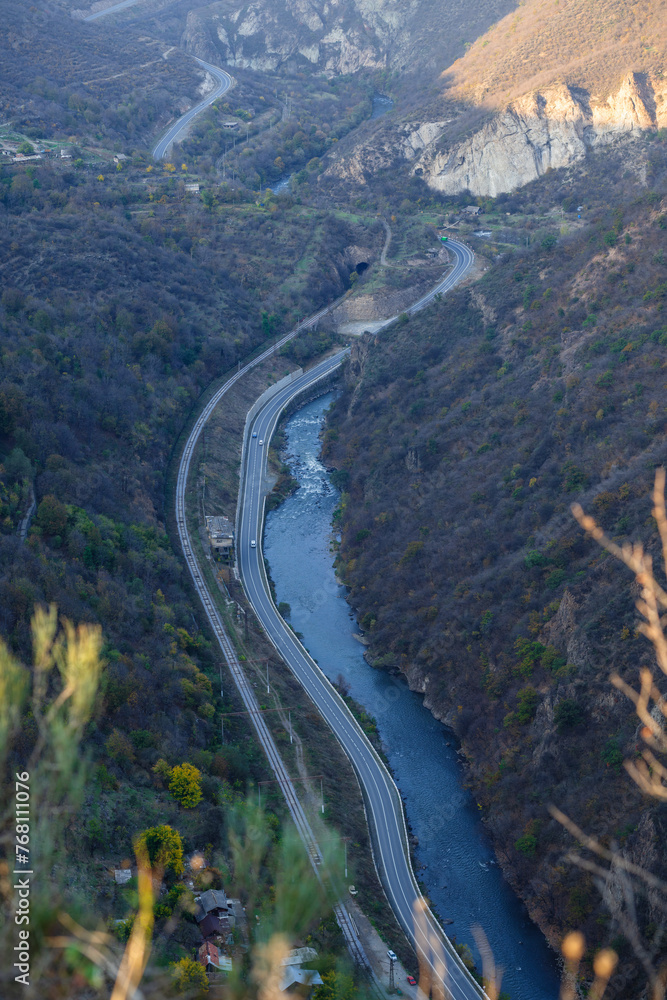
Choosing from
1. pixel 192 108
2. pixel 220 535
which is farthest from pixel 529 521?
pixel 192 108

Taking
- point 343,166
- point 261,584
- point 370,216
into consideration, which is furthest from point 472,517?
point 343,166

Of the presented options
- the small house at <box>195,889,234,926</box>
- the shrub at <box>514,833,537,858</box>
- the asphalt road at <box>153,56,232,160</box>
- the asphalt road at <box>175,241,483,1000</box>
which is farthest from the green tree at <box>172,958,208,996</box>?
the asphalt road at <box>153,56,232,160</box>

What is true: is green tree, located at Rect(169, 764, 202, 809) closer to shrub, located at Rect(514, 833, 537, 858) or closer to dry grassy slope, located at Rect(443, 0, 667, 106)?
shrub, located at Rect(514, 833, 537, 858)

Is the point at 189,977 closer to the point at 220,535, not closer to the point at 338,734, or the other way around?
the point at 338,734

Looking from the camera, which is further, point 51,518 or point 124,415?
point 124,415

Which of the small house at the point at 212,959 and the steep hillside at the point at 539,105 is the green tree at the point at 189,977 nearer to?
the small house at the point at 212,959
